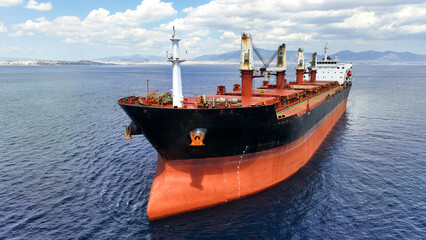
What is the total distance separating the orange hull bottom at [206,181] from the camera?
1636 cm

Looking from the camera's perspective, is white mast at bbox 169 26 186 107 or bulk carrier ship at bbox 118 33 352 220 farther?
white mast at bbox 169 26 186 107

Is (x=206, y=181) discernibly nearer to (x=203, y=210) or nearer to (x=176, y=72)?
(x=203, y=210)

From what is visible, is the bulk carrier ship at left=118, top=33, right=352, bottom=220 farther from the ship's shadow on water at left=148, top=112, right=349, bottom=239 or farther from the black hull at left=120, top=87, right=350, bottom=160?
the ship's shadow on water at left=148, top=112, right=349, bottom=239

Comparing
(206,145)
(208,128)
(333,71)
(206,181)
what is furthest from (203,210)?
(333,71)

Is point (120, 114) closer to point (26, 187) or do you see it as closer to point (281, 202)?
point (26, 187)

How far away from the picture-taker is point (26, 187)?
65.0ft

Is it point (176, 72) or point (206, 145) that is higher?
point (176, 72)

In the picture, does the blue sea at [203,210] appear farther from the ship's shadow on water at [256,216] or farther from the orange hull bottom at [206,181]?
the orange hull bottom at [206,181]

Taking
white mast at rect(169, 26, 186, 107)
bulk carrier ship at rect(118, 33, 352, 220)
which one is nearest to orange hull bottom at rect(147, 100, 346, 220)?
bulk carrier ship at rect(118, 33, 352, 220)

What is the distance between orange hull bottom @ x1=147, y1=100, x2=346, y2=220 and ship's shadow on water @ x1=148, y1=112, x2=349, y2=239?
1.81ft

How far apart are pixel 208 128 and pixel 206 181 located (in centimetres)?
377

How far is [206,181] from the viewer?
1700 cm

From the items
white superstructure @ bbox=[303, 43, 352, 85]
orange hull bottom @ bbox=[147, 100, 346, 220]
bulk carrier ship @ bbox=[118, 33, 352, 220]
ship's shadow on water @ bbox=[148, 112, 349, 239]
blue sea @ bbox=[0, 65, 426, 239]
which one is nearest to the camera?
ship's shadow on water @ bbox=[148, 112, 349, 239]

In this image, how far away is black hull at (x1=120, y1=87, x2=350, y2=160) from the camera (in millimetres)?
15141
